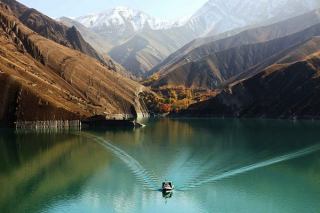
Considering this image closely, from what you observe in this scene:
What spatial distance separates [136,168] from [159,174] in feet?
33.4

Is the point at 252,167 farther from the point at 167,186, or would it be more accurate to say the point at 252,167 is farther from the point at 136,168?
the point at 167,186

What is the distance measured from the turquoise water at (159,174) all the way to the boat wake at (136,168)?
200 mm

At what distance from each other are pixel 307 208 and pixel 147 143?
266 ft

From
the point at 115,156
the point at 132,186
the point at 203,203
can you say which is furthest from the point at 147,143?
the point at 203,203

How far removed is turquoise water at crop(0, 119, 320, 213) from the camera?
8162 cm

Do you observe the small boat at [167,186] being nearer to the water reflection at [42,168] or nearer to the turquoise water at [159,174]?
the turquoise water at [159,174]

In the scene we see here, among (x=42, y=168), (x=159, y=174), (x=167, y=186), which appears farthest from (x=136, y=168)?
(x=167, y=186)

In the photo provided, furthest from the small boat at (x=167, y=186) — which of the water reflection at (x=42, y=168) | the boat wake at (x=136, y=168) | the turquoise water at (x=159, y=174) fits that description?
the water reflection at (x=42, y=168)

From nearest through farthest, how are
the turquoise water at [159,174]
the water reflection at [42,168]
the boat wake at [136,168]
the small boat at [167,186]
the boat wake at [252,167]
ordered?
1. the turquoise water at [159,174]
2. the water reflection at [42,168]
3. the small boat at [167,186]
4. the boat wake at [252,167]
5. the boat wake at [136,168]

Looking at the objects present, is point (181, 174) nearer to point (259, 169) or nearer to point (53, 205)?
point (259, 169)

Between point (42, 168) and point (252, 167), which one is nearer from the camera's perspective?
point (252, 167)

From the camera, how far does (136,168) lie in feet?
362

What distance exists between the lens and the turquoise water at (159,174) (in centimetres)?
8162

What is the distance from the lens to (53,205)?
80.9 m
